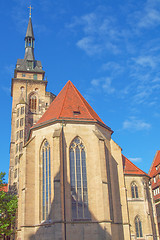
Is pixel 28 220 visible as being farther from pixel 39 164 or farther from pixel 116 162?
pixel 116 162

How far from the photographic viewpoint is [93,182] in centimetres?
2448

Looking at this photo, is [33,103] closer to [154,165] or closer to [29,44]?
[29,44]

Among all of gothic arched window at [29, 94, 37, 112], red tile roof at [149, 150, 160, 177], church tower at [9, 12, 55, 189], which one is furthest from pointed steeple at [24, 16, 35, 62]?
red tile roof at [149, 150, 160, 177]

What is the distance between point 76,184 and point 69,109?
7.32 m

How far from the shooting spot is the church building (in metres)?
22.7

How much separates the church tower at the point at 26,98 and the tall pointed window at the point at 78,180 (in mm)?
18395

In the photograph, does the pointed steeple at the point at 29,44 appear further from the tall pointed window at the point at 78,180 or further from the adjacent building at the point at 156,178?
the tall pointed window at the point at 78,180

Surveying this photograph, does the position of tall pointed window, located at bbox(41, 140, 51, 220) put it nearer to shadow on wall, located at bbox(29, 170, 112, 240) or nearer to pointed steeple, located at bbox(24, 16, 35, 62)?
shadow on wall, located at bbox(29, 170, 112, 240)

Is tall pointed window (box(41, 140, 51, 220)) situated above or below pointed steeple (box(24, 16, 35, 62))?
below

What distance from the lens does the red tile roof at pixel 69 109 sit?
1055 inches

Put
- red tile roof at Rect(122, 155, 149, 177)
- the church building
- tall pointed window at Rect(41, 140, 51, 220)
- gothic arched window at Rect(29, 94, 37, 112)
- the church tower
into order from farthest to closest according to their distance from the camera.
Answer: gothic arched window at Rect(29, 94, 37, 112)
the church tower
red tile roof at Rect(122, 155, 149, 177)
tall pointed window at Rect(41, 140, 51, 220)
the church building

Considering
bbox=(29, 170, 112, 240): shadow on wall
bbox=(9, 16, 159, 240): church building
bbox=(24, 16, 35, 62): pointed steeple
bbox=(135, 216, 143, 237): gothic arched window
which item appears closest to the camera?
bbox=(29, 170, 112, 240): shadow on wall

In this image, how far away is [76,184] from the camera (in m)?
24.1

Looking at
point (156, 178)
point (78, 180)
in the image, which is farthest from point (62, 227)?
point (156, 178)
